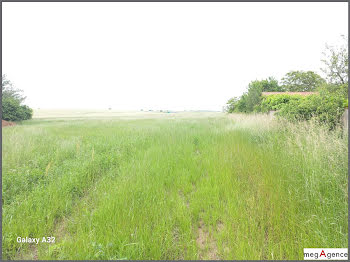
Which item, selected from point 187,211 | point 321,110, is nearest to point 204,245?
point 187,211

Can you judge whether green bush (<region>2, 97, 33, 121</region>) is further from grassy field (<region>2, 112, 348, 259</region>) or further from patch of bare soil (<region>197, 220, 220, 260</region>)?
patch of bare soil (<region>197, 220, 220, 260</region>)

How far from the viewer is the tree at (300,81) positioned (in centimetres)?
3366

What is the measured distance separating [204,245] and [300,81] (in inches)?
1907

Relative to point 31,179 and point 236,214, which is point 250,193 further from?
point 31,179

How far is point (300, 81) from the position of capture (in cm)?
3575

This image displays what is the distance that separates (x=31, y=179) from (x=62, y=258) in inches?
110

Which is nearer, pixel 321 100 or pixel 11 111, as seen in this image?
pixel 321 100

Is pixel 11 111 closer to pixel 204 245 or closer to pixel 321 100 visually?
pixel 204 245

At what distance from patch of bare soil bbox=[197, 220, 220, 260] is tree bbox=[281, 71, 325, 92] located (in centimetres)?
4519

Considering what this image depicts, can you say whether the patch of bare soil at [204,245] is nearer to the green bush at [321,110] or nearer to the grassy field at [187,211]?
the grassy field at [187,211]

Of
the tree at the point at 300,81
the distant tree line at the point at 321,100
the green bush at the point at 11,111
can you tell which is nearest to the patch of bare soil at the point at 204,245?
the distant tree line at the point at 321,100

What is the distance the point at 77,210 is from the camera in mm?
2447

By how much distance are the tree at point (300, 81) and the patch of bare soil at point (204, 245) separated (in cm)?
4519

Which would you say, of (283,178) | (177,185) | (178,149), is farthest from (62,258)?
(178,149)
